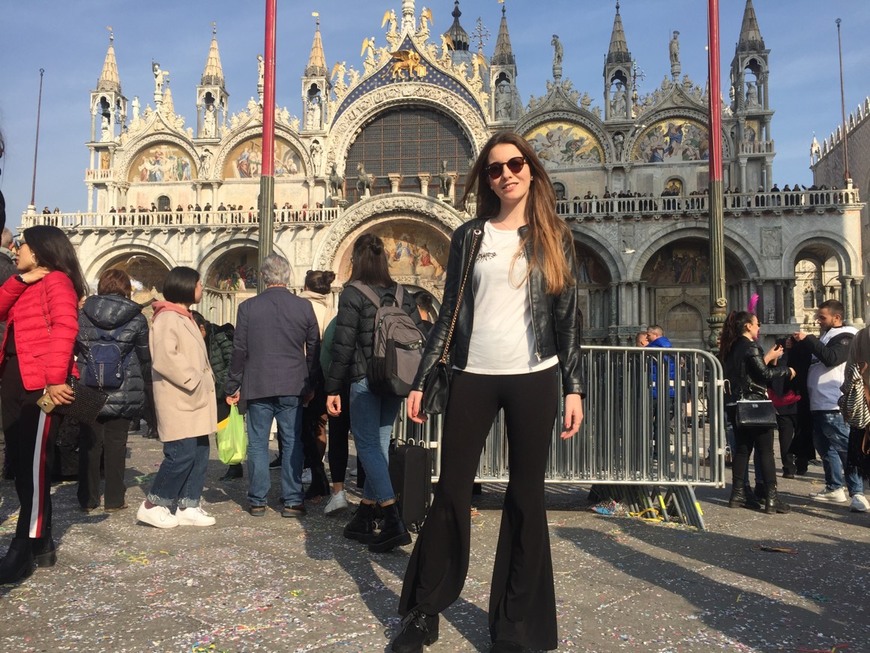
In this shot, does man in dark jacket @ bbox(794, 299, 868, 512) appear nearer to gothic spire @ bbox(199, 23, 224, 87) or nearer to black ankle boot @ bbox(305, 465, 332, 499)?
black ankle boot @ bbox(305, 465, 332, 499)

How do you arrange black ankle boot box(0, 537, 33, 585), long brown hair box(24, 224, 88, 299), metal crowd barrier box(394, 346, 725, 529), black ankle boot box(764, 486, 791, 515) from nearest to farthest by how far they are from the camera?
black ankle boot box(0, 537, 33, 585)
long brown hair box(24, 224, 88, 299)
metal crowd barrier box(394, 346, 725, 529)
black ankle boot box(764, 486, 791, 515)

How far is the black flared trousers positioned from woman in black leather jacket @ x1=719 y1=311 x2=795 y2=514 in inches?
153

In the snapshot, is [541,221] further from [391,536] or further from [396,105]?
[396,105]

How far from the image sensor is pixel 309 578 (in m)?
3.69

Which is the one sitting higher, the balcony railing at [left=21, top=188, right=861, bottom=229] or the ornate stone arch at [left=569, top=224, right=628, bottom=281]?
the balcony railing at [left=21, top=188, right=861, bottom=229]

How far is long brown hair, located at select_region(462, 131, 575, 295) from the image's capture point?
108 inches

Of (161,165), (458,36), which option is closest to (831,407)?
(161,165)

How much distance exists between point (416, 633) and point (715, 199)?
8.10m

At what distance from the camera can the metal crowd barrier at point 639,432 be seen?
524 cm

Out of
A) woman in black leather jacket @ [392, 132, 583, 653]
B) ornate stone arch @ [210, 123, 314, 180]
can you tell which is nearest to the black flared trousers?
woman in black leather jacket @ [392, 132, 583, 653]

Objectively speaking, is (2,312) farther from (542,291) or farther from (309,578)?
(542,291)

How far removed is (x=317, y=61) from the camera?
2802 cm

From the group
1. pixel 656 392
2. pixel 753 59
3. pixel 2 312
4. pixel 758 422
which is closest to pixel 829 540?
pixel 758 422

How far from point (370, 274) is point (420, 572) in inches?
92.2
